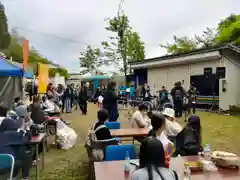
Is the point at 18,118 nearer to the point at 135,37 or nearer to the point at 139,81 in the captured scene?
the point at 139,81

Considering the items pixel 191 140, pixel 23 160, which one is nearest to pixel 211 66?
pixel 191 140

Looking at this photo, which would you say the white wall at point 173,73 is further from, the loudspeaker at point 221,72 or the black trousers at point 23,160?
the black trousers at point 23,160

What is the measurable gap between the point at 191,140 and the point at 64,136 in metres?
3.45

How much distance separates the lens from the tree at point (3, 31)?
14.5 m

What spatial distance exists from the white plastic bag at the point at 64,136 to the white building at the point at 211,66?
8.43 metres

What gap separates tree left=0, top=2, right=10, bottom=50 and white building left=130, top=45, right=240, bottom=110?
8.98 metres

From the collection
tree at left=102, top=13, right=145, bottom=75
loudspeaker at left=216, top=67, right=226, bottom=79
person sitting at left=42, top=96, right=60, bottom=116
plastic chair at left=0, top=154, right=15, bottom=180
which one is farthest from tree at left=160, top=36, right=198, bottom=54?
plastic chair at left=0, top=154, right=15, bottom=180

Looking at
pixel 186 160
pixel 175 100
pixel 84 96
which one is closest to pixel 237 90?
pixel 175 100

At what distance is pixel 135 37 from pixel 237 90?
12873 mm

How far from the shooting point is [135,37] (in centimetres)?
2370

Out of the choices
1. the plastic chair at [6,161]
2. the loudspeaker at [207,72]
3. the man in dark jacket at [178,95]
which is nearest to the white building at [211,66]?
the loudspeaker at [207,72]

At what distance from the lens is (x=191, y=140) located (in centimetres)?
337

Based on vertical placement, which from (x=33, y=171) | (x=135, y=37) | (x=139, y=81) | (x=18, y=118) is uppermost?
(x=135, y=37)

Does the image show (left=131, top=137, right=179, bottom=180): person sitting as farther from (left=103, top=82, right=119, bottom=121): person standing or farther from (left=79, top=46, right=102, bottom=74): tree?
(left=79, top=46, right=102, bottom=74): tree
